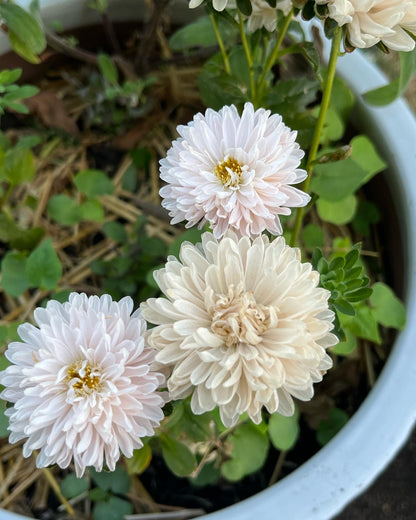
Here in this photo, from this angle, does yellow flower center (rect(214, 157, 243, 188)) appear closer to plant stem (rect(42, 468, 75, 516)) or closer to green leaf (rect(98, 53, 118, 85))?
green leaf (rect(98, 53, 118, 85))

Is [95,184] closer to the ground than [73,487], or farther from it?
farther from it

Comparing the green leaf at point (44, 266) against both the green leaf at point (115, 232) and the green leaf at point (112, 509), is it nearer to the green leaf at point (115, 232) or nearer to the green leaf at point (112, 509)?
the green leaf at point (115, 232)

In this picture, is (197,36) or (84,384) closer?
(84,384)

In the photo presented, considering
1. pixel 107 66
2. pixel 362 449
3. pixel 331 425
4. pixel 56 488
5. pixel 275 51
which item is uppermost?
pixel 275 51

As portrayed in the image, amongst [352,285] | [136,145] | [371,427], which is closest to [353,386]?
[371,427]

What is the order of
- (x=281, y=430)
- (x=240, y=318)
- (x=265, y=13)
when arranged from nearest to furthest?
1. (x=240, y=318)
2. (x=265, y=13)
3. (x=281, y=430)

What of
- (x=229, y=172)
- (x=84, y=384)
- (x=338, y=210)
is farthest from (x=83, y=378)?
(x=338, y=210)

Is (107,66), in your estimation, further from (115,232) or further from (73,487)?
(73,487)
